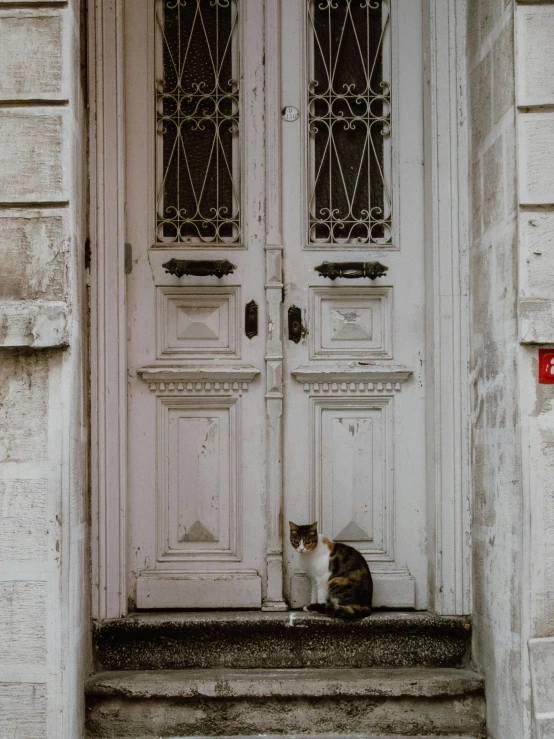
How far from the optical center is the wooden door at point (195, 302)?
4.33 m

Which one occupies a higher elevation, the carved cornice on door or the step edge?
the carved cornice on door

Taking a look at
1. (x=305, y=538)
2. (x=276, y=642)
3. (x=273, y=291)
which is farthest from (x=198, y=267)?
(x=276, y=642)

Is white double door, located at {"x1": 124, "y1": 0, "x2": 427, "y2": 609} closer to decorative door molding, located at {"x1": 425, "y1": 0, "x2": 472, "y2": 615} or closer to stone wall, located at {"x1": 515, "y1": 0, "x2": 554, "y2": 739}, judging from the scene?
decorative door molding, located at {"x1": 425, "y1": 0, "x2": 472, "y2": 615}

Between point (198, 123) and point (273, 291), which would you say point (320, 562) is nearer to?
point (273, 291)

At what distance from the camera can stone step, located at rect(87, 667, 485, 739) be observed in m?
3.95

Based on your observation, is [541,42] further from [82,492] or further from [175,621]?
[175,621]

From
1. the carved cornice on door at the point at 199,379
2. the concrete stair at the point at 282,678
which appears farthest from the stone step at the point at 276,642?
the carved cornice on door at the point at 199,379

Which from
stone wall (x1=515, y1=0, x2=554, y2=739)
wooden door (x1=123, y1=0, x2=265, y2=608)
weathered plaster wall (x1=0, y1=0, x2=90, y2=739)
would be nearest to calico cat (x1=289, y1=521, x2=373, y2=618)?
wooden door (x1=123, y1=0, x2=265, y2=608)

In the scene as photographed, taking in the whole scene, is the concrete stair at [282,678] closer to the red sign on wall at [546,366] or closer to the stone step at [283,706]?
the stone step at [283,706]

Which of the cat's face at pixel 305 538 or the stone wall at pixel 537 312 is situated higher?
the stone wall at pixel 537 312

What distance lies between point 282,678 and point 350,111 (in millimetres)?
2853

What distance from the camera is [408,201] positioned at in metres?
4.41

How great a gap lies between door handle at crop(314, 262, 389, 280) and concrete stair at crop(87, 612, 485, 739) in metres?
1.72

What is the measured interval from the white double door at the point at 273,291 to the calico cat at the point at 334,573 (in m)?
0.15
